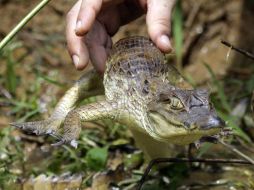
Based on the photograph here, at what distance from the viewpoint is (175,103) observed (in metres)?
2.89

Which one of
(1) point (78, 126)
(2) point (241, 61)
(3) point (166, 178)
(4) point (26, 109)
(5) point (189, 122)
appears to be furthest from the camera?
(2) point (241, 61)

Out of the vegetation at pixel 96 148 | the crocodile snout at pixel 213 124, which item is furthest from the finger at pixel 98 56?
the crocodile snout at pixel 213 124

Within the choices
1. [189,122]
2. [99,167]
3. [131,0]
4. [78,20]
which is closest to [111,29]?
[131,0]

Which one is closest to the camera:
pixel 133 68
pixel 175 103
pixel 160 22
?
pixel 175 103

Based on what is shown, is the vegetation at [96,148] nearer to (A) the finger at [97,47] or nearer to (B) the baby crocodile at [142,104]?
(B) the baby crocodile at [142,104]

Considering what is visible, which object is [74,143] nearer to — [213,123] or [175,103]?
[175,103]

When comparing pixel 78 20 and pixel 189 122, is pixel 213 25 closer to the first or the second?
pixel 78 20

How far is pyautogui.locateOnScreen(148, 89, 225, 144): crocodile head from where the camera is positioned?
266 cm

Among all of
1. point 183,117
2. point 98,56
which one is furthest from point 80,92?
point 183,117

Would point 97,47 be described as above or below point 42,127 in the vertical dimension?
above

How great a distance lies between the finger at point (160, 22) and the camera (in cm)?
344

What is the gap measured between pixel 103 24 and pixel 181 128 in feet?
4.70

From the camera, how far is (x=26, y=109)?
462 cm

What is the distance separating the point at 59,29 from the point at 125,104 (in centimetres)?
278
